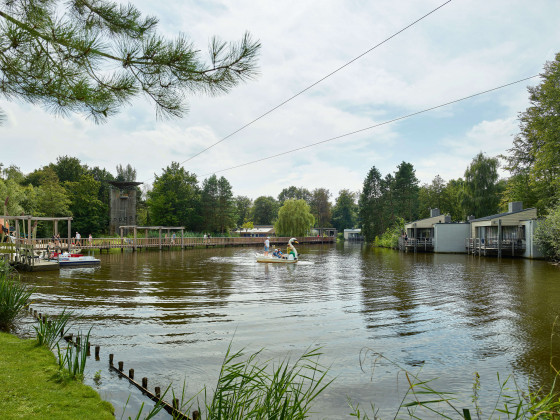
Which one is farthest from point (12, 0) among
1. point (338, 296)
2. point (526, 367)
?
point (338, 296)

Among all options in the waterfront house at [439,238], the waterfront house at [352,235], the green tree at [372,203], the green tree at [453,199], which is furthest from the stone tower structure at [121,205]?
the waterfront house at [352,235]

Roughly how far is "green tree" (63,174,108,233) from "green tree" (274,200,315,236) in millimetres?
28198

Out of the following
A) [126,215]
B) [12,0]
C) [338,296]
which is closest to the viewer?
[12,0]

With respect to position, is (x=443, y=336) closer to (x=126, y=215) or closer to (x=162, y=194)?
(x=126, y=215)

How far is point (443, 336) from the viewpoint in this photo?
881 cm

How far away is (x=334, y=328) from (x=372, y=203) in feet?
200

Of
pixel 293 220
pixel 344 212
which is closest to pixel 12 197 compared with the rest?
pixel 293 220

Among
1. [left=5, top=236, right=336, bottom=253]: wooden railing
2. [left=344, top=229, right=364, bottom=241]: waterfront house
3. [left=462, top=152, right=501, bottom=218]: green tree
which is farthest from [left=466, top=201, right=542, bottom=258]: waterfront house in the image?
[left=344, top=229, right=364, bottom=241]: waterfront house

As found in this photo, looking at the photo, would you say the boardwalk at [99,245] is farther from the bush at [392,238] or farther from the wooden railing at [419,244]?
the wooden railing at [419,244]

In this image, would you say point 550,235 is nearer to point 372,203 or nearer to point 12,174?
point 372,203

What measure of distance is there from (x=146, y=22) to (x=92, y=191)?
5582cm

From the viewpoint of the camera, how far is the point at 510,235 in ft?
115


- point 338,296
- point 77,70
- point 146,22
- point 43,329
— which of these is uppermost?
point 146,22

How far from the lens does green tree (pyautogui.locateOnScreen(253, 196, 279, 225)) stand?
9694 cm
